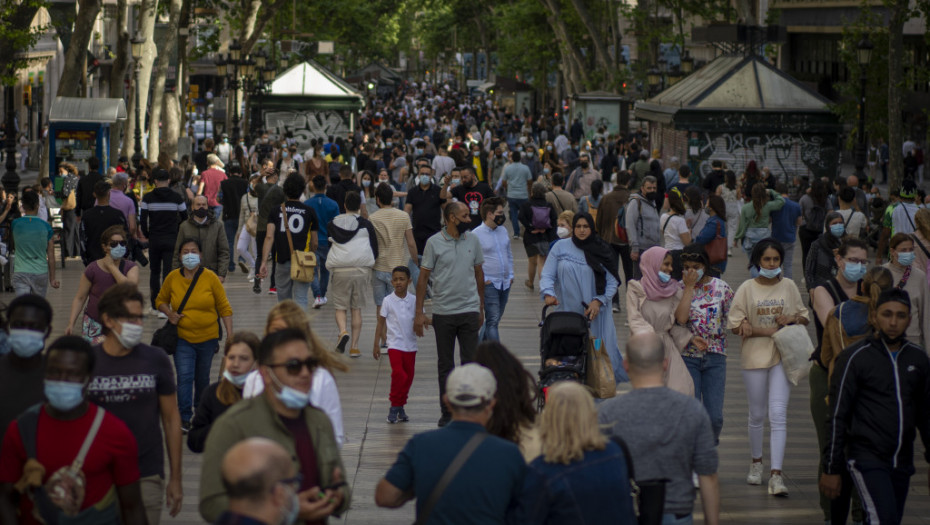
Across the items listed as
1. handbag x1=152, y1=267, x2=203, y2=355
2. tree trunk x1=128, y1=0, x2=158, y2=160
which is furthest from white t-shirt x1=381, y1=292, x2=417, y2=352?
tree trunk x1=128, y1=0, x2=158, y2=160

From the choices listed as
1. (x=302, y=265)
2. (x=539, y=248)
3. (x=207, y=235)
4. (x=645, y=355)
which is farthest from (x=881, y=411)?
(x=539, y=248)

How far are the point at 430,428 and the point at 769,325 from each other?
3012mm

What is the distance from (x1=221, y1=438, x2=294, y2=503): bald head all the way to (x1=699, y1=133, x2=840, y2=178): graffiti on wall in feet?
98.4

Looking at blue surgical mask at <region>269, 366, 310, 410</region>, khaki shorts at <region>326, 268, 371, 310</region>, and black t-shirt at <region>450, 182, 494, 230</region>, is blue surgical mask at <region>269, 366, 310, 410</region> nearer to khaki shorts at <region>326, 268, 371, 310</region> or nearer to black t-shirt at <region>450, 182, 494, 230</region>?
khaki shorts at <region>326, 268, 371, 310</region>

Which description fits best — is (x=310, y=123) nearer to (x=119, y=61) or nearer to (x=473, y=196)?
(x=119, y=61)

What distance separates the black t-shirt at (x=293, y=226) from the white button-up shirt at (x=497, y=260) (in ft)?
7.33

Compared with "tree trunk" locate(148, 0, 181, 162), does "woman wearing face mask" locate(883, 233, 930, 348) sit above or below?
below

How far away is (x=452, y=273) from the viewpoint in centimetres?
1108

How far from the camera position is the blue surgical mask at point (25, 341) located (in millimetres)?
6312

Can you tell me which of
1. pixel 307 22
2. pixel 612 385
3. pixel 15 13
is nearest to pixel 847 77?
pixel 307 22

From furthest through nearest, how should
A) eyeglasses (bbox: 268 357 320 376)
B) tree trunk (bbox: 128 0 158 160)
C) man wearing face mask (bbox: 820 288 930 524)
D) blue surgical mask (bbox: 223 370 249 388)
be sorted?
tree trunk (bbox: 128 0 158 160)
man wearing face mask (bbox: 820 288 930 524)
blue surgical mask (bbox: 223 370 249 388)
eyeglasses (bbox: 268 357 320 376)

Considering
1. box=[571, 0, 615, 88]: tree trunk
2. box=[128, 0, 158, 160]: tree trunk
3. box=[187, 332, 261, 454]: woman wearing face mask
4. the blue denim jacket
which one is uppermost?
box=[571, 0, 615, 88]: tree trunk

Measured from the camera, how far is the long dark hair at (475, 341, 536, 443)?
5.89 m

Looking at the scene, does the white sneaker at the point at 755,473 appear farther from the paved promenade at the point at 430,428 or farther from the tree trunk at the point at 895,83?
the tree trunk at the point at 895,83
